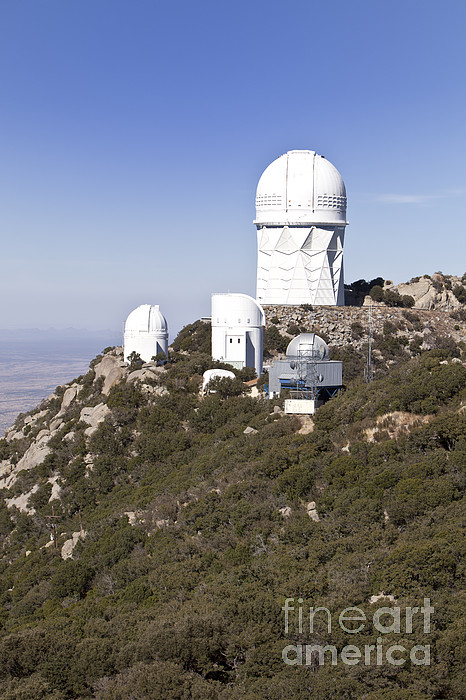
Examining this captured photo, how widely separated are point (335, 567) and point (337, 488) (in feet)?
16.8

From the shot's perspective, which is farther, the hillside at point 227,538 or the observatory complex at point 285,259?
the observatory complex at point 285,259

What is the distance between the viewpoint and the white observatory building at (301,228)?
48969 mm

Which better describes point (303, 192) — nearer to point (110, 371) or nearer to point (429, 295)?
point (429, 295)

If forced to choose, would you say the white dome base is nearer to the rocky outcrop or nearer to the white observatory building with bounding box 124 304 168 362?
the white observatory building with bounding box 124 304 168 362

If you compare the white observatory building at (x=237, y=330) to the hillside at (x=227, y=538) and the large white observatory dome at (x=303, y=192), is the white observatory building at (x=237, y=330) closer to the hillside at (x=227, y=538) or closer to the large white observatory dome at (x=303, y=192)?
the hillside at (x=227, y=538)

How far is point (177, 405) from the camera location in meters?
40.2

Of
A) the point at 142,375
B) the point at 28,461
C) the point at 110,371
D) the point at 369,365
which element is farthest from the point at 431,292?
the point at 28,461

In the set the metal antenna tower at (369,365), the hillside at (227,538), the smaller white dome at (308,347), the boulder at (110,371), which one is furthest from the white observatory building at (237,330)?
the smaller white dome at (308,347)

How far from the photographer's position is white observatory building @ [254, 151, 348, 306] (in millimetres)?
48969

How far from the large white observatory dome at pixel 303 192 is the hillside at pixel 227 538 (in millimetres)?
10629

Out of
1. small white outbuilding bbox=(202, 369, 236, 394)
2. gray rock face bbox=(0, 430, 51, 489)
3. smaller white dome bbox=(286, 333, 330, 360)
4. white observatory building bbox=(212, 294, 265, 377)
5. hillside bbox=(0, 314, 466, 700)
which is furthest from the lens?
white observatory building bbox=(212, 294, 265, 377)

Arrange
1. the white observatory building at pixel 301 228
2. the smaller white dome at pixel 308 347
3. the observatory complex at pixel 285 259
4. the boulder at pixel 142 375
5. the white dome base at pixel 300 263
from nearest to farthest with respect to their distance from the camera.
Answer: the smaller white dome at pixel 308 347 < the boulder at pixel 142 375 < the observatory complex at pixel 285 259 < the white observatory building at pixel 301 228 < the white dome base at pixel 300 263

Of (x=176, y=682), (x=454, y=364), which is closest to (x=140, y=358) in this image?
(x=454, y=364)

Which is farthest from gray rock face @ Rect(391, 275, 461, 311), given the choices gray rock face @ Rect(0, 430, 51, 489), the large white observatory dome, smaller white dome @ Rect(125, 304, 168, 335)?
gray rock face @ Rect(0, 430, 51, 489)
